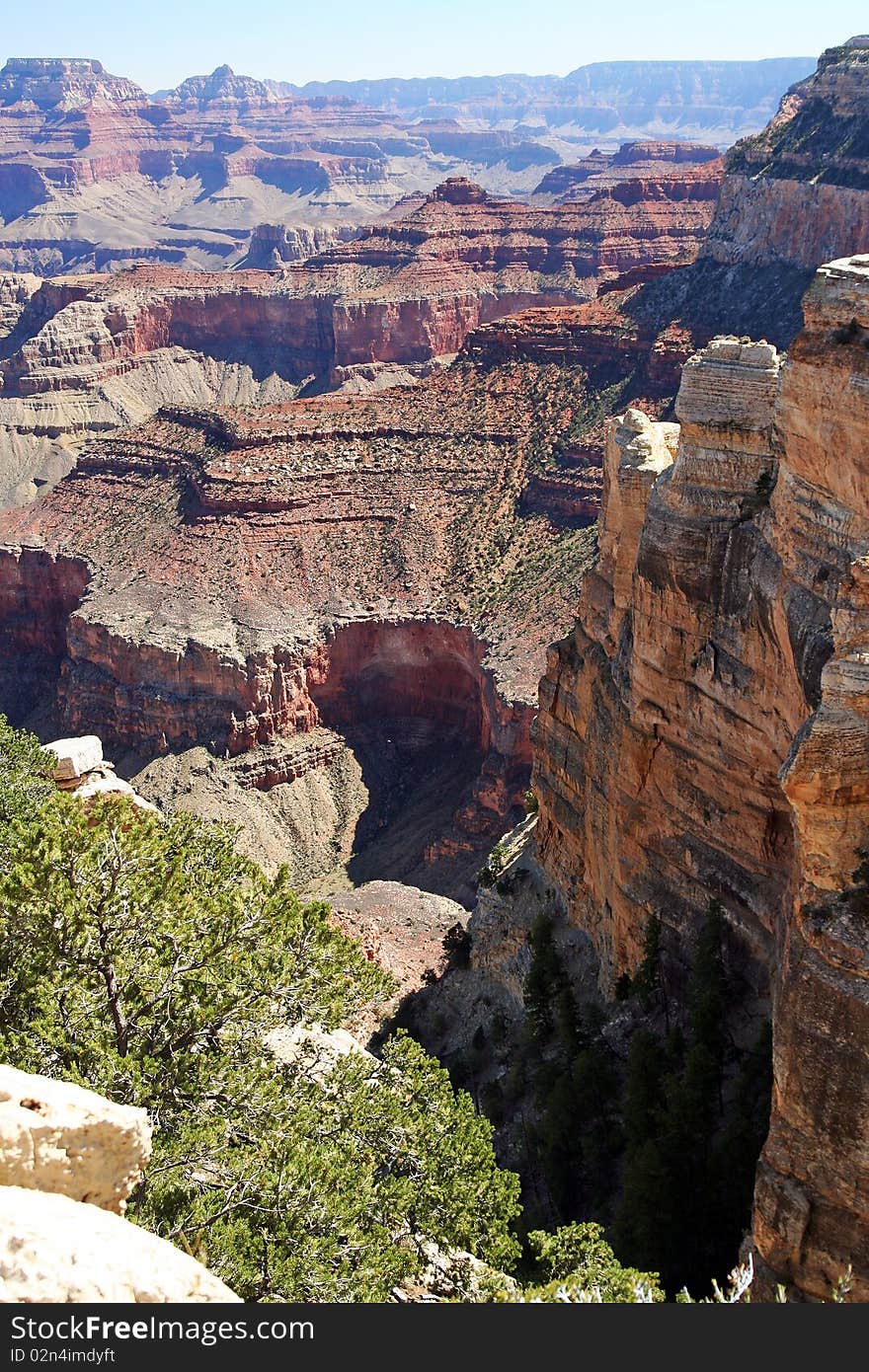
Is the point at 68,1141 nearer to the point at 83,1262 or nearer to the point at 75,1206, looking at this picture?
the point at 75,1206

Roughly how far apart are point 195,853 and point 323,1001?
5.49 metres

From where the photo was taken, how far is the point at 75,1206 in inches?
616

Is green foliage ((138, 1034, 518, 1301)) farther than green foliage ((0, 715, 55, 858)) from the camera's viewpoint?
No

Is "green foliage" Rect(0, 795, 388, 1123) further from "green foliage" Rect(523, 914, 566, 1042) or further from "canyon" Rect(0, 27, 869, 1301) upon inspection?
"green foliage" Rect(523, 914, 566, 1042)

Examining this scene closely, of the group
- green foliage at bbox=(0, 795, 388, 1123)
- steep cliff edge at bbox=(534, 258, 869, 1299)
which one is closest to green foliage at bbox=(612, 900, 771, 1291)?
steep cliff edge at bbox=(534, 258, 869, 1299)

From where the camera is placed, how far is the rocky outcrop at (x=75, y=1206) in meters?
13.6

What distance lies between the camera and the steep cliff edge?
20.2 metres

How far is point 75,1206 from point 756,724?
62.5 ft

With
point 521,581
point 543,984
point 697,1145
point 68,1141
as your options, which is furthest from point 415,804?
point 68,1141

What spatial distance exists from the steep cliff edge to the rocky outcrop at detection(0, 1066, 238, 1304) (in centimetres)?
→ 993

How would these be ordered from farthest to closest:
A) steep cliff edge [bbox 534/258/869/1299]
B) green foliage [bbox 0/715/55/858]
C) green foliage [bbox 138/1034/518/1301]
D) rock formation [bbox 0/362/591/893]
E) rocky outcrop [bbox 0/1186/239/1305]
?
rock formation [bbox 0/362/591/893] < green foliage [bbox 0/715/55/858] < green foliage [bbox 138/1034/518/1301] < steep cliff edge [bbox 534/258/869/1299] < rocky outcrop [bbox 0/1186/239/1305]

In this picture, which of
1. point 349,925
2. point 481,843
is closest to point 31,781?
point 349,925

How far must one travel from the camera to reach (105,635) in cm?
8081
